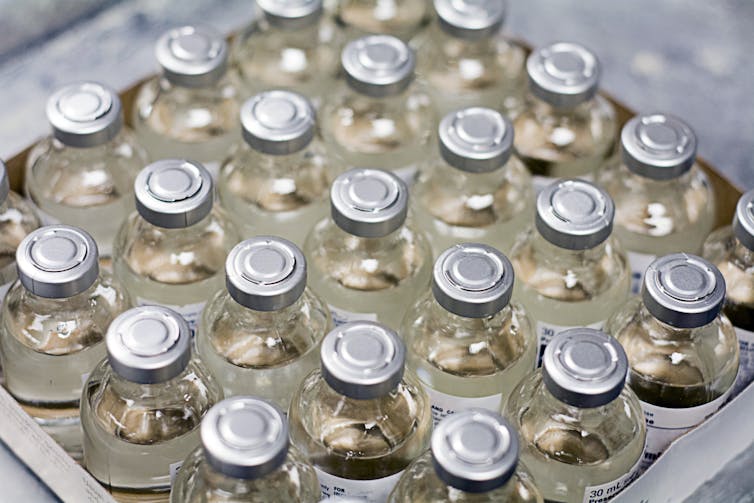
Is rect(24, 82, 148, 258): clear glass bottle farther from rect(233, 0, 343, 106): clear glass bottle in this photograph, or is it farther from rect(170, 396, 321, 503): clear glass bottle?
rect(170, 396, 321, 503): clear glass bottle

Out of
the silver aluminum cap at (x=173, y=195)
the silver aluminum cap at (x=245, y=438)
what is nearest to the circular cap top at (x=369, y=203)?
the silver aluminum cap at (x=173, y=195)

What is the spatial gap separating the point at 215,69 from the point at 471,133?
0.25 meters

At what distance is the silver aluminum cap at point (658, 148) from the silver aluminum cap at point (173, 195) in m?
0.37

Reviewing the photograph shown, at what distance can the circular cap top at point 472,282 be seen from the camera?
85cm

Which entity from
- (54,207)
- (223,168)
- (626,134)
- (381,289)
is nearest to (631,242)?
(626,134)

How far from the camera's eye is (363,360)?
783 millimetres

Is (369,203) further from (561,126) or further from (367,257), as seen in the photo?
(561,126)

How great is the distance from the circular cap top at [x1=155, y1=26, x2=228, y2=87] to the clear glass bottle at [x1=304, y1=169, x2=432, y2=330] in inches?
8.3

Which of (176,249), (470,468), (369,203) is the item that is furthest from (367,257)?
(470,468)

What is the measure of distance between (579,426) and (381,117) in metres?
0.40

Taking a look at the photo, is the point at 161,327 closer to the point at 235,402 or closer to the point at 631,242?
the point at 235,402

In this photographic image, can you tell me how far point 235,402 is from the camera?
2.47 ft

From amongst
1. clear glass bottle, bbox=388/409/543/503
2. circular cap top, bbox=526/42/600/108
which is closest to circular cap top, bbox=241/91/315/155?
circular cap top, bbox=526/42/600/108

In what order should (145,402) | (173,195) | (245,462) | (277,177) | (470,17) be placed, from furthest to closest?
(470,17), (277,177), (173,195), (145,402), (245,462)
